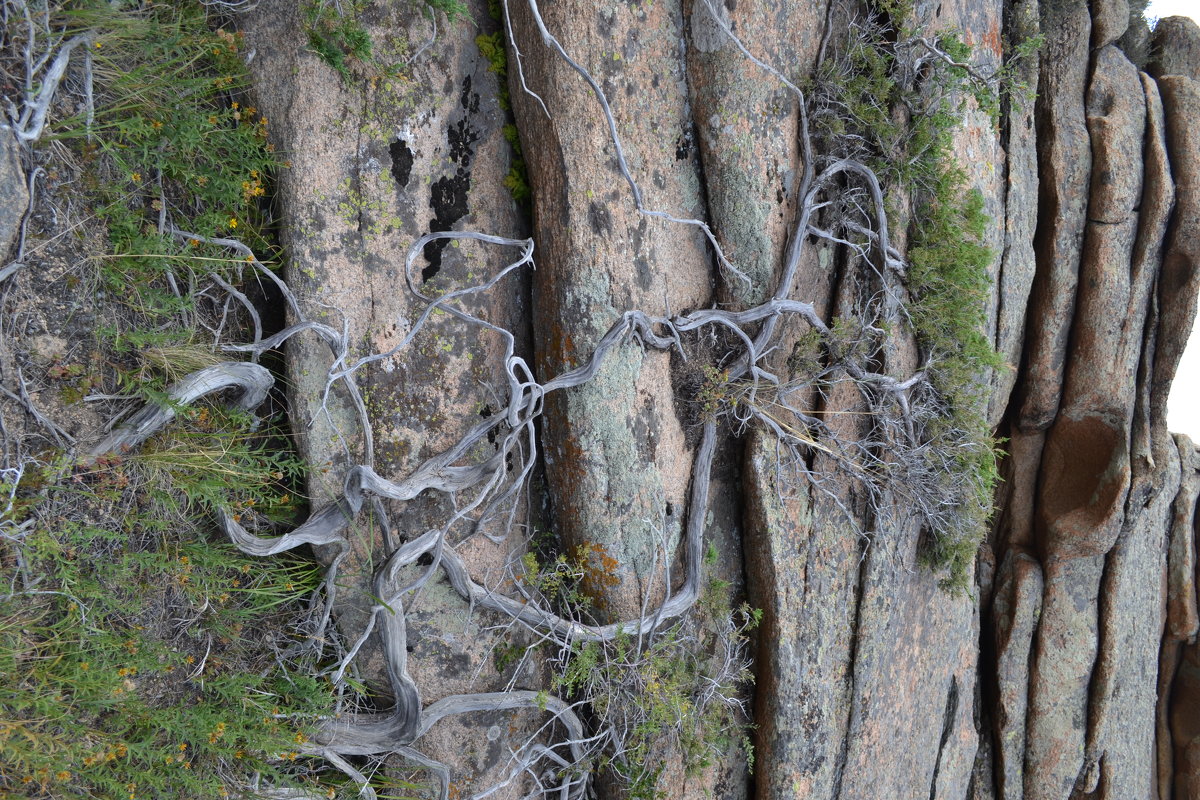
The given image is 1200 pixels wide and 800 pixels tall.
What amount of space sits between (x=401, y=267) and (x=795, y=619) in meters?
2.73

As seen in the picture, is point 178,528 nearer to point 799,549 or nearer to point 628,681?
point 628,681

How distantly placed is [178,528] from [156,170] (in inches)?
61.7

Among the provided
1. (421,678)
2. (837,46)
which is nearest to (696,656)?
(421,678)

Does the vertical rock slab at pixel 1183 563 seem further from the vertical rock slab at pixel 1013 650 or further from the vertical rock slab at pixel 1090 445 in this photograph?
the vertical rock slab at pixel 1013 650

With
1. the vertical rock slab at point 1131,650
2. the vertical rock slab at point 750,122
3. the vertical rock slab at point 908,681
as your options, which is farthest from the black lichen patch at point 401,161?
the vertical rock slab at point 1131,650

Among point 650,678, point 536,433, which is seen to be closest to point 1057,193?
point 536,433

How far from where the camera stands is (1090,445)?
193 inches

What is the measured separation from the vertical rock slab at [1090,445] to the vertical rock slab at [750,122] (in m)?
2.23

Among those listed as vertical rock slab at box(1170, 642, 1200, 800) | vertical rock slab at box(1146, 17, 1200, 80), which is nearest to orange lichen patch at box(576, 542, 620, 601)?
vertical rock slab at box(1170, 642, 1200, 800)

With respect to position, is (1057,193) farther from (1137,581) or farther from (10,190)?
(10,190)

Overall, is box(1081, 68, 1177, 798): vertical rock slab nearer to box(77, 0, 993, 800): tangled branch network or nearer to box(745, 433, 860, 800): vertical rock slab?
box(77, 0, 993, 800): tangled branch network

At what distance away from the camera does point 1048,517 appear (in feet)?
16.3

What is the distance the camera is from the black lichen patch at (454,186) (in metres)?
3.77

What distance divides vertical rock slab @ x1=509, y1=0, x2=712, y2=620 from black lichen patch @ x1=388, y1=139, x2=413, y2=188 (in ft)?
1.92
